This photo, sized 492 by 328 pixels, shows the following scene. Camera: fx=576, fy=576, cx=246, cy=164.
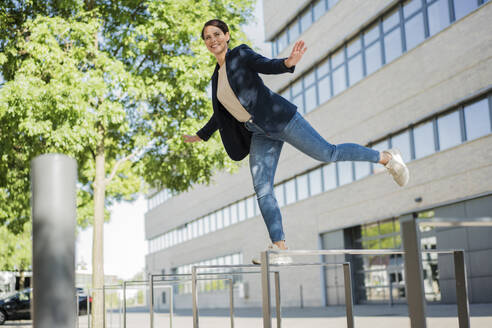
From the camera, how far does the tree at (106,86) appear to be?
11.4 meters

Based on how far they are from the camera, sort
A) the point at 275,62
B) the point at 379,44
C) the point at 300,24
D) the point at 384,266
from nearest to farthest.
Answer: the point at 275,62 → the point at 379,44 → the point at 384,266 → the point at 300,24

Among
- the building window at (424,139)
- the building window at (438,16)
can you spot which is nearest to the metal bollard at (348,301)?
the building window at (424,139)

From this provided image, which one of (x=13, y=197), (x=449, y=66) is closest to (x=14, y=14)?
(x=13, y=197)

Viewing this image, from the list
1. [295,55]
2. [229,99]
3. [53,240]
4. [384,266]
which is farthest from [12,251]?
[53,240]

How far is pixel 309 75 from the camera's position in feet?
89.0

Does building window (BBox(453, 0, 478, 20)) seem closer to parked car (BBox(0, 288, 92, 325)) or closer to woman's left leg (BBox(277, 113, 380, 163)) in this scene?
woman's left leg (BBox(277, 113, 380, 163))

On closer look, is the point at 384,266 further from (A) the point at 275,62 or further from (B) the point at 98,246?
(A) the point at 275,62

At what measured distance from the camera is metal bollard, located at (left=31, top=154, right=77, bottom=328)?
48.0 inches

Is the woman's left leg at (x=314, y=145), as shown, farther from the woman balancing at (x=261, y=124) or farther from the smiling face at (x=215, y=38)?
the smiling face at (x=215, y=38)

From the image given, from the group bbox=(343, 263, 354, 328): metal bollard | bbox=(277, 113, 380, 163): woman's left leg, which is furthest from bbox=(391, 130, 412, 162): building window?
bbox=(277, 113, 380, 163): woman's left leg

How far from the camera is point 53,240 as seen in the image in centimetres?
126

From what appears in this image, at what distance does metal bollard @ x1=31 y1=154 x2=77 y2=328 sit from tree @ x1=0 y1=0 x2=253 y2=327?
10.2 m

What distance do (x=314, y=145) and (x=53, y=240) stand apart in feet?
8.61

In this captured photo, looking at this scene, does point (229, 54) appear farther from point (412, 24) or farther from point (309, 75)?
point (309, 75)
